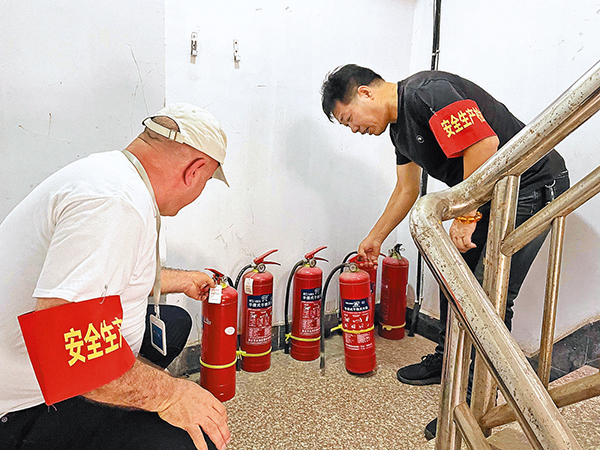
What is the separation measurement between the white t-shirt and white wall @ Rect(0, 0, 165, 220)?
23.8 inches

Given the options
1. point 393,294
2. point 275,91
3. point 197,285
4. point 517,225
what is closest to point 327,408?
point 197,285

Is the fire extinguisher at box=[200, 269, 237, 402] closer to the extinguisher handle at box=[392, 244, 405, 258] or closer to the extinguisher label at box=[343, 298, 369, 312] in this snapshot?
the extinguisher label at box=[343, 298, 369, 312]

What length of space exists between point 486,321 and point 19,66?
1.65 metres

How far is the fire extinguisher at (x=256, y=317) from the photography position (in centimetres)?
199

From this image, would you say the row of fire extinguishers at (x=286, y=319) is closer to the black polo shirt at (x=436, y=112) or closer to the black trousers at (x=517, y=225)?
the black trousers at (x=517, y=225)

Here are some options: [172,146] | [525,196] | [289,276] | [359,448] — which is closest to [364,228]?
[289,276]

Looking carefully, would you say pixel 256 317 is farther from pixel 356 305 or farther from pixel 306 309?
pixel 356 305

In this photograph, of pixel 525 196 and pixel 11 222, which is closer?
pixel 11 222

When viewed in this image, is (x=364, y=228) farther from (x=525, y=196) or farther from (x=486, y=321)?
(x=486, y=321)

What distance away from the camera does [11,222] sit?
996mm

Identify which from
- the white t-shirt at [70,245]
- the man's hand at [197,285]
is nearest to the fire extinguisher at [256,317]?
the man's hand at [197,285]

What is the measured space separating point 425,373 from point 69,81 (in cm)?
196

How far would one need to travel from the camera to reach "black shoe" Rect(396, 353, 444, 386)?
6.40 feet

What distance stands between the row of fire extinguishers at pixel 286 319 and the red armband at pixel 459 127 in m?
0.81
